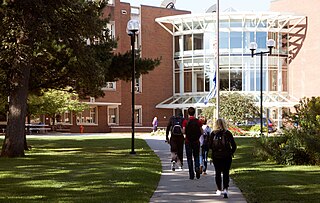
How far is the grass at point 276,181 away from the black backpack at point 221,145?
99 centimetres

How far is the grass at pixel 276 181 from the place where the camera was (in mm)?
10164

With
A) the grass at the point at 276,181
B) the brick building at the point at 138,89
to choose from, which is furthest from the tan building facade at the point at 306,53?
the grass at the point at 276,181

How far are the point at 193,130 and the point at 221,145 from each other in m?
2.69

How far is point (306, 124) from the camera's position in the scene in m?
18.6

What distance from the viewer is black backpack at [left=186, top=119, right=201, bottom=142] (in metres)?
13.0

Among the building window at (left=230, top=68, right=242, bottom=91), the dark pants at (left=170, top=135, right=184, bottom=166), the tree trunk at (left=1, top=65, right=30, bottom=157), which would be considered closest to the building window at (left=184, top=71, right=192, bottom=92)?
the building window at (left=230, top=68, right=242, bottom=91)

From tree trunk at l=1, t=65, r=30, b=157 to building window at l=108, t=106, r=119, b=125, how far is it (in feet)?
125

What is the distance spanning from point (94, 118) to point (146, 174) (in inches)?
1764

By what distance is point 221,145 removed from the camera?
33.9ft

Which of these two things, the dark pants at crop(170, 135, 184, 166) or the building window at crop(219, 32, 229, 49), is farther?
the building window at crop(219, 32, 229, 49)

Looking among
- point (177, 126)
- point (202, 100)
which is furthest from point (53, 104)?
point (177, 126)

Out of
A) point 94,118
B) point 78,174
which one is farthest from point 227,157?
point 94,118

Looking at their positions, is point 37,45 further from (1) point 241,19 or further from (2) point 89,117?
(1) point 241,19

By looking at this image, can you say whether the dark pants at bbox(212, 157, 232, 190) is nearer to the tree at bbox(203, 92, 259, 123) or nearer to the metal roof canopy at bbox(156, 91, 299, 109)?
the tree at bbox(203, 92, 259, 123)
